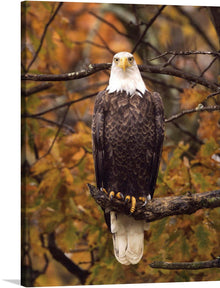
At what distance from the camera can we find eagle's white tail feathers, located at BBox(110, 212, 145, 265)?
353 centimetres

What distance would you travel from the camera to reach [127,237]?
11.7ft

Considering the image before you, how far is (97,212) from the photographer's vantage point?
3566 millimetres

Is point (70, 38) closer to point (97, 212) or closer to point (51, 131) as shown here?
point (51, 131)

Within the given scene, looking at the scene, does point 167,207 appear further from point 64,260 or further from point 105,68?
point 105,68

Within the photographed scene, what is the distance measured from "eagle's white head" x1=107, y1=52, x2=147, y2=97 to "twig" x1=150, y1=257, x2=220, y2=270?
1.25m

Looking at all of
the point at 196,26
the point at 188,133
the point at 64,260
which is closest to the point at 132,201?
the point at 64,260

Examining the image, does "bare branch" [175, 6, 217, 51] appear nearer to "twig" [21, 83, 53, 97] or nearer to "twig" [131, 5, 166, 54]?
"twig" [131, 5, 166, 54]

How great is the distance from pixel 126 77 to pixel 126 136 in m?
0.40

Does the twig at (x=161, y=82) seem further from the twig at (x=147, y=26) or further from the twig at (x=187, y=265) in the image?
the twig at (x=187, y=265)

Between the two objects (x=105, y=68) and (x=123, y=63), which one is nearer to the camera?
(x=123, y=63)

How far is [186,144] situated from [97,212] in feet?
2.74

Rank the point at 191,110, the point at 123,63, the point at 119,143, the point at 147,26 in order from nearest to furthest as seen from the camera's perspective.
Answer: the point at 123,63 < the point at 119,143 < the point at 147,26 < the point at 191,110

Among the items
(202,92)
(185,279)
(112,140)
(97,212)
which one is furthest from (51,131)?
(185,279)

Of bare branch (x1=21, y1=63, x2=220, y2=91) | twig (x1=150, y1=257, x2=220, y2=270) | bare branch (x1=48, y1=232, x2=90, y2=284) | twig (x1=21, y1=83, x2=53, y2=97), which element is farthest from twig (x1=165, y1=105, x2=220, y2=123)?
bare branch (x1=48, y1=232, x2=90, y2=284)
